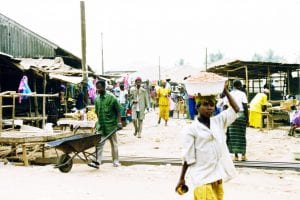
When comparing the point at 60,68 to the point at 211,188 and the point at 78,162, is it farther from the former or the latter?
the point at 211,188

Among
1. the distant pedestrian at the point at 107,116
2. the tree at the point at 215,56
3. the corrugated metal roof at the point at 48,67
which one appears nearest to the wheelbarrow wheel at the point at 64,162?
the distant pedestrian at the point at 107,116

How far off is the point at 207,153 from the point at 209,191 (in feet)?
1.04

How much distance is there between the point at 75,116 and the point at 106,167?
213 inches

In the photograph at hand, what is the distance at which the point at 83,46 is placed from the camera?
1655 cm

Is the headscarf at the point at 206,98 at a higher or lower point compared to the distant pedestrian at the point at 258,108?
higher

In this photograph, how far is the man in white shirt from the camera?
411cm

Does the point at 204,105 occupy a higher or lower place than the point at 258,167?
higher

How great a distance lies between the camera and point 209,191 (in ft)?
13.3

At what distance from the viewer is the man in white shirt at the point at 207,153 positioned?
4.11 meters

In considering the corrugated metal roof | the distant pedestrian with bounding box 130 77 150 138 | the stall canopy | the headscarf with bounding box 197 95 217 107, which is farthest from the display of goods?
the stall canopy

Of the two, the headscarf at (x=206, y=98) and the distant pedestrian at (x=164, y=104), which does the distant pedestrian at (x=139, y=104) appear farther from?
the headscarf at (x=206, y=98)

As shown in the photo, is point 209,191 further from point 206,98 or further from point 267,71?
point 267,71

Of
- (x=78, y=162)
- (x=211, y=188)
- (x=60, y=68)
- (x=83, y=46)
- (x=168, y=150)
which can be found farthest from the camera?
(x=60, y=68)

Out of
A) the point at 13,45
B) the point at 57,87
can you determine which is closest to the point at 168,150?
the point at 57,87
